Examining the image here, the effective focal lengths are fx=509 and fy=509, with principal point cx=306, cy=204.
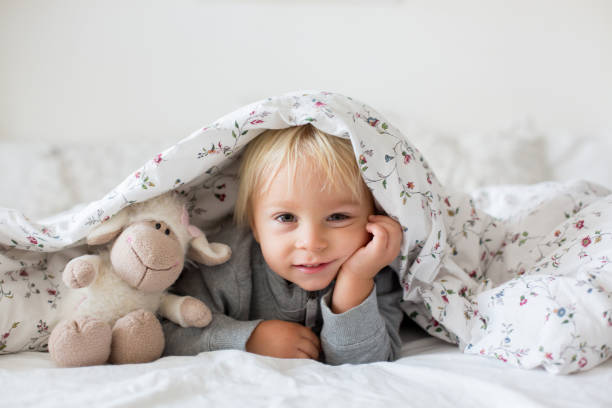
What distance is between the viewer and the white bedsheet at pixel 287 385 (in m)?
0.66

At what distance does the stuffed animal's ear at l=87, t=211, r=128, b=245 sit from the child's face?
9.6 inches

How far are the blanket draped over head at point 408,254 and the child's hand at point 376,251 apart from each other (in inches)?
1.0

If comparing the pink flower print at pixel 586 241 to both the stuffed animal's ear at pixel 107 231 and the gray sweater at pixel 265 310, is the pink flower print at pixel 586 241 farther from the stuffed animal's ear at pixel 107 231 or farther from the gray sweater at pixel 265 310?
the stuffed animal's ear at pixel 107 231

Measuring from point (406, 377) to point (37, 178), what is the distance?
1370 millimetres

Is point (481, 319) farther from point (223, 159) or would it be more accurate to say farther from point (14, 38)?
point (14, 38)

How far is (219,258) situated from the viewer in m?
0.95

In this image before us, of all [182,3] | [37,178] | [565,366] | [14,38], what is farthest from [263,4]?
[565,366]

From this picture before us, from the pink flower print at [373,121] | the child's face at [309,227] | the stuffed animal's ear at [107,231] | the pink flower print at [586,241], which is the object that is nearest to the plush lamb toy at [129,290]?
the stuffed animal's ear at [107,231]

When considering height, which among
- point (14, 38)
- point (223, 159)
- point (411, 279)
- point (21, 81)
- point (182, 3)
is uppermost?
point (182, 3)

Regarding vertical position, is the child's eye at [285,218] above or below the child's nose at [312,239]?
above

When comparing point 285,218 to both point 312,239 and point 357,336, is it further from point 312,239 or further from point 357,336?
point 357,336

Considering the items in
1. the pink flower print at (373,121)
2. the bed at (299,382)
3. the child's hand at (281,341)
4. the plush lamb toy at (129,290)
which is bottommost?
the child's hand at (281,341)

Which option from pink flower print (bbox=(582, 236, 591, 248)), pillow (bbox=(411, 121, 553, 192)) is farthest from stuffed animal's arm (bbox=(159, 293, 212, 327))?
pillow (bbox=(411, 121, 553, 192))

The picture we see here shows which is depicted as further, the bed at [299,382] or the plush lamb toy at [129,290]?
the plush lamb toy at [129,290]
